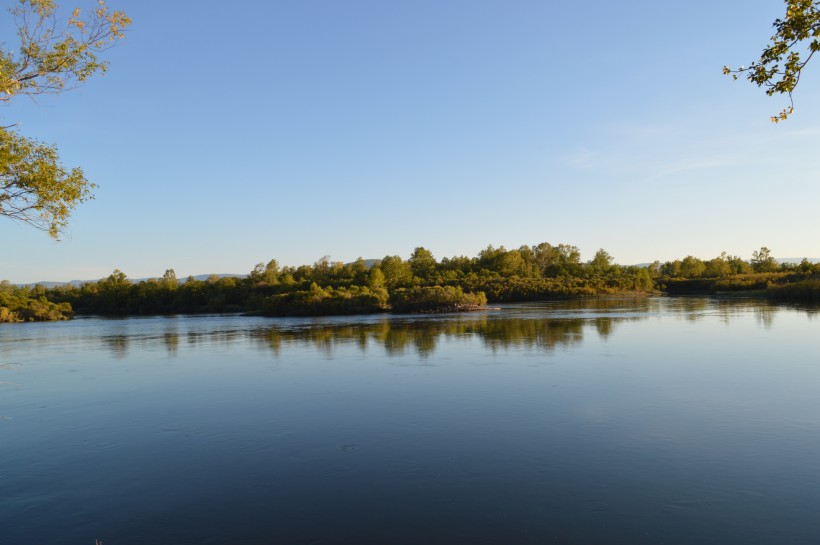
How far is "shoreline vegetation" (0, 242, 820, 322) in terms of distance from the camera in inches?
2435

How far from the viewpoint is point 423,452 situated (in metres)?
10.0

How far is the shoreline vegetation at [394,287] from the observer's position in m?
61.8

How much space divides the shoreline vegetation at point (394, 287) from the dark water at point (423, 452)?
132ft

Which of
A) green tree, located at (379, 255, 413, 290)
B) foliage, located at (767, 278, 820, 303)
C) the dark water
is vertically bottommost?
the dark water

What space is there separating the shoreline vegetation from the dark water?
1586 inches

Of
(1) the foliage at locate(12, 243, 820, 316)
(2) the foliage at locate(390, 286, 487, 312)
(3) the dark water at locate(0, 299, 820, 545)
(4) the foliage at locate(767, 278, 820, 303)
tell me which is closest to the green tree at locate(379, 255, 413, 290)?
(1) the foliage at locate(12, 243, 820, 316)

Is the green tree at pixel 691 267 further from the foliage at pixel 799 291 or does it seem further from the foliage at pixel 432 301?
the foliage at pixel 432 301

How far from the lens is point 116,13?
28.8 feet

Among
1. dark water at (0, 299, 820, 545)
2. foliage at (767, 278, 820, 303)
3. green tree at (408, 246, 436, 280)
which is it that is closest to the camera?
dark water at (0, 299, 820, 545)

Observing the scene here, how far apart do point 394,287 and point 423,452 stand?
229ft

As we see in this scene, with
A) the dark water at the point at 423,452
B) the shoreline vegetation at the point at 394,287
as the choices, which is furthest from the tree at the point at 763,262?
the dark water at the point at 423,452

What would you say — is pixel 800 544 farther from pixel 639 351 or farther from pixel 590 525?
pixel 639 351

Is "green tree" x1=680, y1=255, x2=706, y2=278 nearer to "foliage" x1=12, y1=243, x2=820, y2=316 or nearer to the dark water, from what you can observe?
"foliage" x1=12, y1=243, x2=820, y2=316

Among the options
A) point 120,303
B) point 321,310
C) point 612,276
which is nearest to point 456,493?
point 321,310
